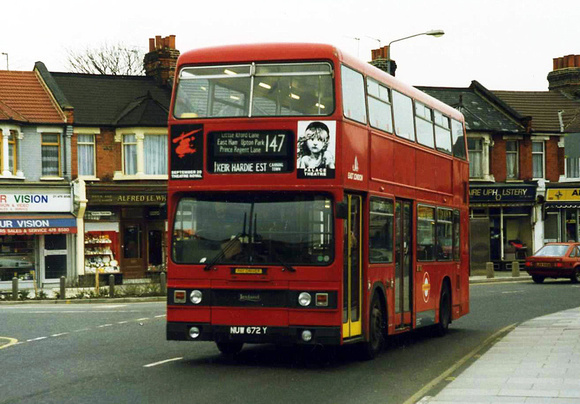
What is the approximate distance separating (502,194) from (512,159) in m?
2.28

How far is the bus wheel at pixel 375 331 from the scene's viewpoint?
48.0ft

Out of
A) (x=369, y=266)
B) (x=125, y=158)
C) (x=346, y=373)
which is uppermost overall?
(x=125, y=158)

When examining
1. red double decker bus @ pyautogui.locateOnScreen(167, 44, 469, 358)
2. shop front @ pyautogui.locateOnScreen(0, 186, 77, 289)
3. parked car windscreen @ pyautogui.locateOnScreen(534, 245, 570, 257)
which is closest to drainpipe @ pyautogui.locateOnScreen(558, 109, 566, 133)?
parked car windscreen @ pyautogui.locateOnScreen(534, 245, 570, 257)

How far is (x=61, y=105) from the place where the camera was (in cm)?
4259

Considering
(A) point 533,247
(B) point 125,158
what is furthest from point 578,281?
(B) point 125,158

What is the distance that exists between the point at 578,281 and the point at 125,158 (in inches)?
775

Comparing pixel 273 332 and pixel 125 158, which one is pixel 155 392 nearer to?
pixel 273 332

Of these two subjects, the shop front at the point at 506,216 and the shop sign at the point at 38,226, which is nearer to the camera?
the shop sign at the point at 38,226

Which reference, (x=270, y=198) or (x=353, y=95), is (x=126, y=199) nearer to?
(x=353, y=95)

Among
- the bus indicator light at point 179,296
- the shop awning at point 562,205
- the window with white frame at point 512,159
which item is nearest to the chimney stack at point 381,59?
the window with white frame at point 512,159

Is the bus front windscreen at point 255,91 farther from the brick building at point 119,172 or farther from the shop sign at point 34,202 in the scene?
the brick building at point 119,172

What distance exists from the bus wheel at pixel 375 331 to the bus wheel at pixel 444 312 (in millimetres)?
4239

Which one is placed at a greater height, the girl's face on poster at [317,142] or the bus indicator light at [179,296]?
the girl's face on poster at [317,142]

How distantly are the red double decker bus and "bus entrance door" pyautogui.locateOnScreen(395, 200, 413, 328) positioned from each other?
5.79 ft
